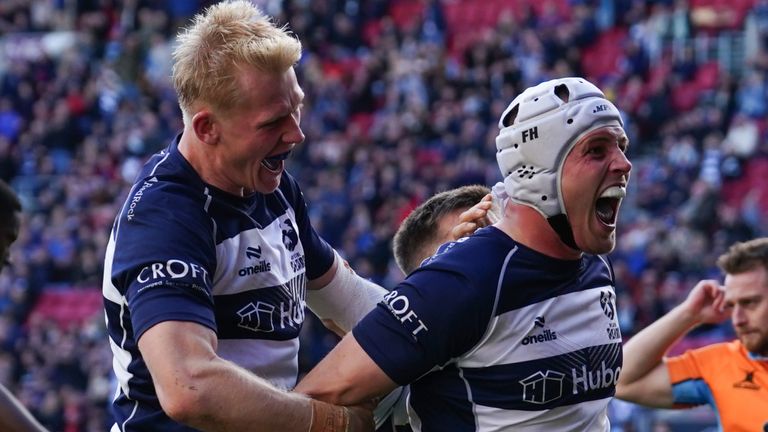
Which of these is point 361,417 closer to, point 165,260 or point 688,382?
point 165,260

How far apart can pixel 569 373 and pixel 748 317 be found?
2432mm

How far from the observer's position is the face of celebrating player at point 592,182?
4008 mm

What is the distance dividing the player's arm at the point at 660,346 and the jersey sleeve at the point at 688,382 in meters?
0.03

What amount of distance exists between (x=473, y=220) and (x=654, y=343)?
216 cm

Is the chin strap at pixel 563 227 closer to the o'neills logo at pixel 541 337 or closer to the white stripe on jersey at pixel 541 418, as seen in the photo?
the o'neills logo at pixel 541 337

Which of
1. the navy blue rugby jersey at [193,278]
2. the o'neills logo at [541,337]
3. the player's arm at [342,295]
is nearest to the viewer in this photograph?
the navy blue rugby jersey at [193,278]

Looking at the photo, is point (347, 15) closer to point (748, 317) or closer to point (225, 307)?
point (748, 317)

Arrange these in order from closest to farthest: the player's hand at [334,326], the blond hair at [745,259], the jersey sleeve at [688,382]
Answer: the player's hand at [334,326] → the blond hair at [745,259] → the jersey sleeve at [688,382]

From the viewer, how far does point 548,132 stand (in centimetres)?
404

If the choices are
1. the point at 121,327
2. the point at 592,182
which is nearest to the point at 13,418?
the point at 121,327

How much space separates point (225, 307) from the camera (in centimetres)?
410

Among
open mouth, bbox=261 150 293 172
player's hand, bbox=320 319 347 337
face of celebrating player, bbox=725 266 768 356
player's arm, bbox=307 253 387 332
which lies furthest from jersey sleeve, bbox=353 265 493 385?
face of celebrating player, bbox=725 266 768 356

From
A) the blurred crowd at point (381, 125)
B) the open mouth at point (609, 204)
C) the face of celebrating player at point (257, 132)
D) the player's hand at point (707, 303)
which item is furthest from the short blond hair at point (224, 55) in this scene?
the blurred crowd at point (381, 125)

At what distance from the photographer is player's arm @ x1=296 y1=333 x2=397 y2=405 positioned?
12.8 ft
